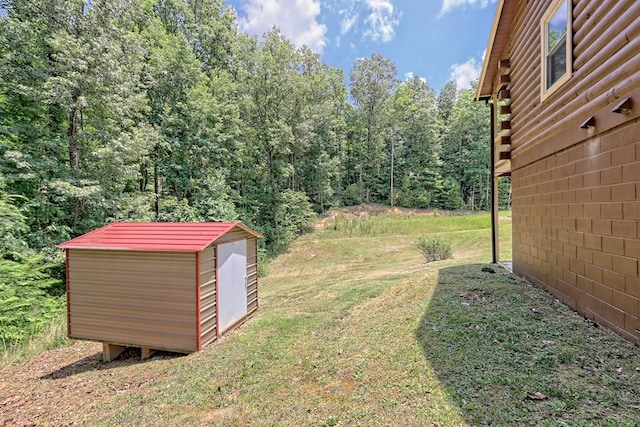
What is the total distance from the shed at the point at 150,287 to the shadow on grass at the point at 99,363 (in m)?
0.13

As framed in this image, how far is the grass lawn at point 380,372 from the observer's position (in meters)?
2.21

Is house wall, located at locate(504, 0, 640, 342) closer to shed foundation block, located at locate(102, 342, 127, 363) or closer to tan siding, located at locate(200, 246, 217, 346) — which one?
tan siding, located at locate(200, 246, 217, 346)

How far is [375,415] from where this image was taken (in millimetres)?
2299

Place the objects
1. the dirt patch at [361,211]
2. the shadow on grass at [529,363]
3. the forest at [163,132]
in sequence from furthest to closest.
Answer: the dirt patch at [361,211]
the forest at [163,132]
the shadow on grass at [529,363]

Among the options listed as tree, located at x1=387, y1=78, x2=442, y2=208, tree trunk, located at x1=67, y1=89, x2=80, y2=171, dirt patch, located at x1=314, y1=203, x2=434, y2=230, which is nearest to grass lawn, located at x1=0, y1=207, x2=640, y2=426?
tree trunk, located at x1=67, y1=89, x2=80, y2=171

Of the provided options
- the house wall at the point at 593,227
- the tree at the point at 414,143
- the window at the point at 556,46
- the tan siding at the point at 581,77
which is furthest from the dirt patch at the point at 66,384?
the tree at the point at 414,143

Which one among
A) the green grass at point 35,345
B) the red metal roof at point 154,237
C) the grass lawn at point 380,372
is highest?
the red metal roof at point 154,237

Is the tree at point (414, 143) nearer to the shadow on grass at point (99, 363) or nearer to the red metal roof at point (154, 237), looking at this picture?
the red metal roof at point (154, 237)

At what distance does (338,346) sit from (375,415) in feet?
4.66

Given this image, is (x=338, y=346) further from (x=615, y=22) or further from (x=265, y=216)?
(x=265, y=216)

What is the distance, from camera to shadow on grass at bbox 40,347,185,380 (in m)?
4.46

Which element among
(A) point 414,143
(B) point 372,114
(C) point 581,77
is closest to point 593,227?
(C) point 581,77

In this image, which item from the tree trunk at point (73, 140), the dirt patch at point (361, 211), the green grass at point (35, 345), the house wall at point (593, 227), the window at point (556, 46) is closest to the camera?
the house wall at point (593, 227)

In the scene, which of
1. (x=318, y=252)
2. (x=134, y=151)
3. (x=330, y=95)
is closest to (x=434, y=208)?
(x=330, y=95)
